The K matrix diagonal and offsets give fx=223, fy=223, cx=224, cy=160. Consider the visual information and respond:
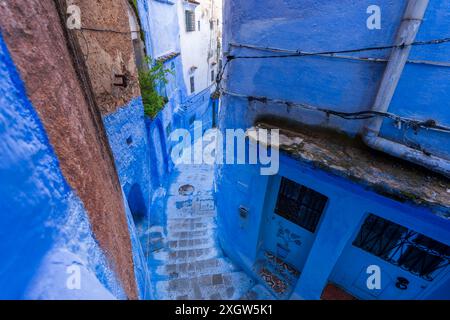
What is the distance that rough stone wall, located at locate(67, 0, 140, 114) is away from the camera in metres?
4.35

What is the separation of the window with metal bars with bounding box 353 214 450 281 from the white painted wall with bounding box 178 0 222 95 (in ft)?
39.0

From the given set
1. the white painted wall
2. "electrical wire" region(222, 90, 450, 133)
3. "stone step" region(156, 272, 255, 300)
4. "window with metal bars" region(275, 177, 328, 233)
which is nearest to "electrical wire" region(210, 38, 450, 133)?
"electrical wire" region(222, 90, 450, 133)

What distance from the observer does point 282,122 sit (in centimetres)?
441

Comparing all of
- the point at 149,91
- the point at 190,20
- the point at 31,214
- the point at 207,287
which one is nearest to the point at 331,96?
the point at 31,214

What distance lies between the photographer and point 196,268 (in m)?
6.53

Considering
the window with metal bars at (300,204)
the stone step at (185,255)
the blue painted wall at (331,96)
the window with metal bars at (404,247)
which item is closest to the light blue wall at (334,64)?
the blue painted wall at (331,96)

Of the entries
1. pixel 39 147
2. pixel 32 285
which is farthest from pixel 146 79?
pixel 32 285

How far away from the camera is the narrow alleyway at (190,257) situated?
596 cm

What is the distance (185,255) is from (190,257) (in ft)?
0.58

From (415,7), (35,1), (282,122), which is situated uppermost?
(415,7)

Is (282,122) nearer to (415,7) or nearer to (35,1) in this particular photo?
(415,7)

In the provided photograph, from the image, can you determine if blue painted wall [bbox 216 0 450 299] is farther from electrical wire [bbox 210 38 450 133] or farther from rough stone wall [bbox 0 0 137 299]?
rough stone wall [bbox 0 0 137 299]
